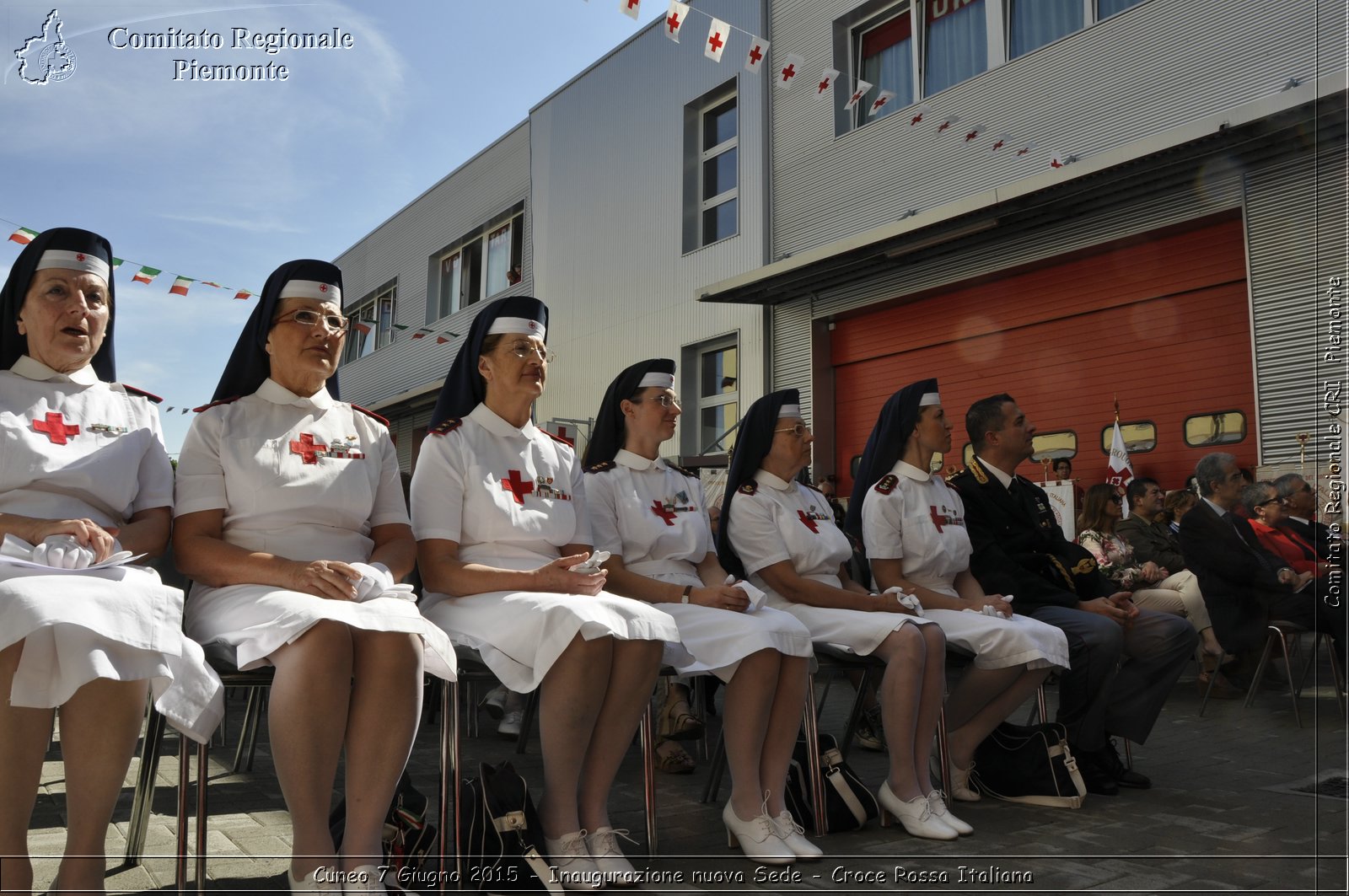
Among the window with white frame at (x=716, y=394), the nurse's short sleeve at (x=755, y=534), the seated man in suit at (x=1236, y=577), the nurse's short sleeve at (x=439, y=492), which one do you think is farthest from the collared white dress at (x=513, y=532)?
the window with white frame at (x=716, y=394)

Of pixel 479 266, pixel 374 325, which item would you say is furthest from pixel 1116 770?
pixel 374 325

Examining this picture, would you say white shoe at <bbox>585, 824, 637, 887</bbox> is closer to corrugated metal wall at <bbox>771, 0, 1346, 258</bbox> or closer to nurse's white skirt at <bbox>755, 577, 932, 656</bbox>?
nurse's white skirt at <bbox>755, 577, 932, 656</bbox>

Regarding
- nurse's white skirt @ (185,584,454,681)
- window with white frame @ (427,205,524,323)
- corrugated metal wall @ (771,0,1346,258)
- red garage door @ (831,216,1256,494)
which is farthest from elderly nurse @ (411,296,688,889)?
window with white frame @ (427,205,524,323)

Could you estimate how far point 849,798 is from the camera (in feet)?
12.0

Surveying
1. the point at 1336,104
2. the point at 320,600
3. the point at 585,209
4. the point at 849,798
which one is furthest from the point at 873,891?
the point at 585,209

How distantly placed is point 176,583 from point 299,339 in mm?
940

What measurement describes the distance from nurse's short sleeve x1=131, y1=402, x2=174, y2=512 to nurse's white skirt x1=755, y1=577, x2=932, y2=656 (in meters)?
2.00

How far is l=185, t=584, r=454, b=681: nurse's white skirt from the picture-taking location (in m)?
2.58

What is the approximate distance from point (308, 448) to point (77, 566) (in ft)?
2.30

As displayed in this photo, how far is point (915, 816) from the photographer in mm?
3594

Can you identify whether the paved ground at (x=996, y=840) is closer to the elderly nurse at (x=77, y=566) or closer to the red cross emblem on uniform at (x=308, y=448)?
the elderly nurse at (x=77, y=566)

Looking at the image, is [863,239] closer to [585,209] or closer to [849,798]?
[585,209]

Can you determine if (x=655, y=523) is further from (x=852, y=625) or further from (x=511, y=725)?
(x=511, y=725)

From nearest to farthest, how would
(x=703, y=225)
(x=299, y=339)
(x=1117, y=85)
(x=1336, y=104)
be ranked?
(x=299, y=339) → (x=1336, y=104) → (x=1117, y=85) → (x=703, y=225)
